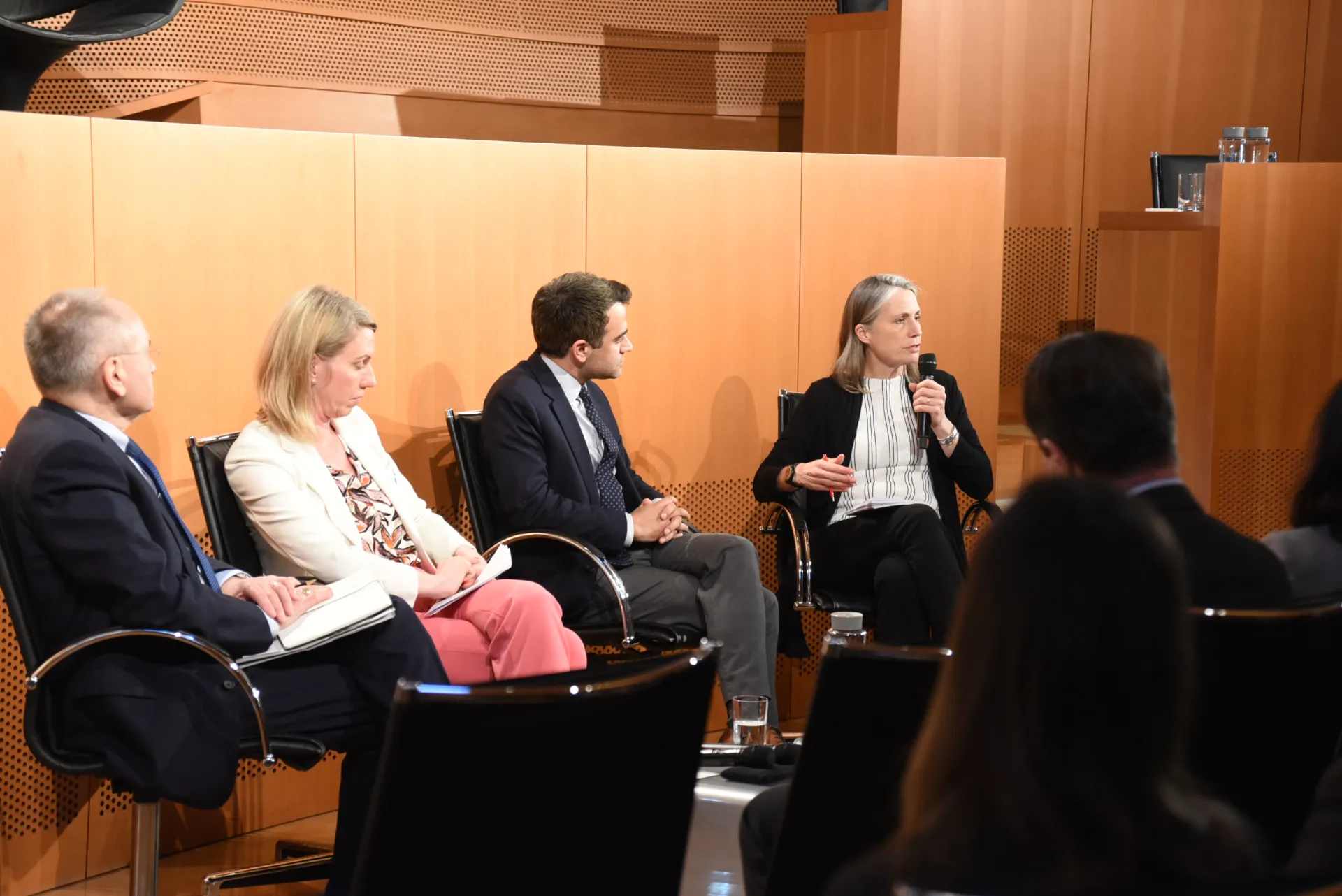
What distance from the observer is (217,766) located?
8.59 feet

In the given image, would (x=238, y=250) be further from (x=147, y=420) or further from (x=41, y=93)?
(x=41, y=93)

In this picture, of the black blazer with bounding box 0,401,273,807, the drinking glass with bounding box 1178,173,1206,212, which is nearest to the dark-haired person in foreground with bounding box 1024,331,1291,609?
the black blazer with bounding box 0,401,273,807

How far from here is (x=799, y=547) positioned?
12.8ft

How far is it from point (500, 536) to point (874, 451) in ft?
3.86

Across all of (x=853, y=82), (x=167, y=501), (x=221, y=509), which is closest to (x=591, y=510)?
(x=221, y=509)

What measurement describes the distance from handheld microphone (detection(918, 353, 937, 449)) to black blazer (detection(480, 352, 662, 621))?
0.93m

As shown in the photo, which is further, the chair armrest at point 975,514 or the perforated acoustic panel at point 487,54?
the perforated acoustic panel at point 487,54

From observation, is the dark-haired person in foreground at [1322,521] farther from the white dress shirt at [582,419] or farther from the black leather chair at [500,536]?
the white dress shirt at [582,419]

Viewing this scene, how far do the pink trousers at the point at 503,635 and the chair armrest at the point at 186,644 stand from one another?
1.71 feet

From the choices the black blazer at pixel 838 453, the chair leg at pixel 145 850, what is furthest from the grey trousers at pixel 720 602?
the chair leg at pixel 145 850

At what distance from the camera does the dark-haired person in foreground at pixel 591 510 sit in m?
3.62

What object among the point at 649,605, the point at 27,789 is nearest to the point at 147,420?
the point at 27,789

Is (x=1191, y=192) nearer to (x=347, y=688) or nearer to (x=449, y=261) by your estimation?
(x=449, y=261)

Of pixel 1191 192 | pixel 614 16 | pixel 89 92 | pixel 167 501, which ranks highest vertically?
pixel 614 16
